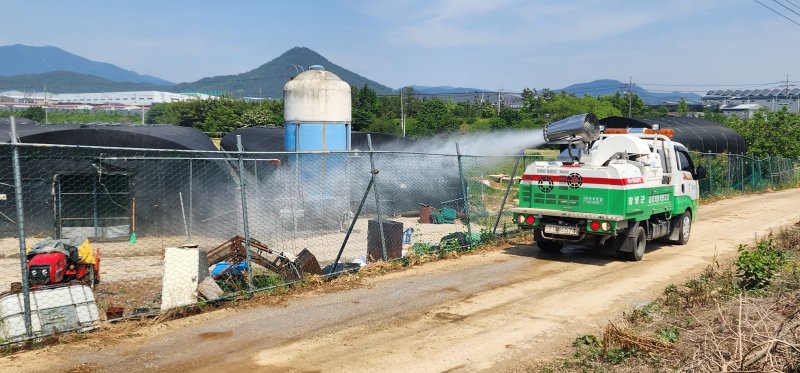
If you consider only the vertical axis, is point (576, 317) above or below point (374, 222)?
below

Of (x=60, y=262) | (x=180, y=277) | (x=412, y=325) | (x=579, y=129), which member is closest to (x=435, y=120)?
(x=579, y=129)

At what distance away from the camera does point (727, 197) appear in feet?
86.7

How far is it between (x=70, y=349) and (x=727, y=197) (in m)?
26.6

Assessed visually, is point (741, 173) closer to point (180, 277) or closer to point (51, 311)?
point (180, 277)

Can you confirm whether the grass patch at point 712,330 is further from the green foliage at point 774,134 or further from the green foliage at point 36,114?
the green foliage at point 36,114

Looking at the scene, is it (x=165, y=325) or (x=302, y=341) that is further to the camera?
(x=165, y=325)

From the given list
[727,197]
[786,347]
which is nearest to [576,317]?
[786,347]

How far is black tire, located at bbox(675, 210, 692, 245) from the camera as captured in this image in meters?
14.1

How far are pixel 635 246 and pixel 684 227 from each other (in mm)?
3091

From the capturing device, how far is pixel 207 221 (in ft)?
54.2

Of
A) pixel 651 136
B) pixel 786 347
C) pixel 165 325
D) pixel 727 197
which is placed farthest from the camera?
pixel 727 197

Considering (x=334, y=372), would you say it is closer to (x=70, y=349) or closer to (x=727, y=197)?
(x=70, y=349)

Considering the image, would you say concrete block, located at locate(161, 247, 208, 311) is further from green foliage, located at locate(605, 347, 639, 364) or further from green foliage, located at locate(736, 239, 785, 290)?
green foliage, located at locate(736, 239, 785, 290)

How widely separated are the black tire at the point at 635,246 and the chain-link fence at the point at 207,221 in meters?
2.87
